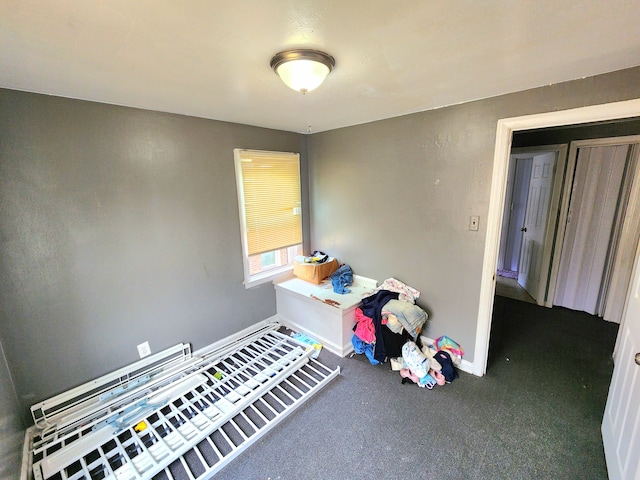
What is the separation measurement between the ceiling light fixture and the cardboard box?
2.00 metres

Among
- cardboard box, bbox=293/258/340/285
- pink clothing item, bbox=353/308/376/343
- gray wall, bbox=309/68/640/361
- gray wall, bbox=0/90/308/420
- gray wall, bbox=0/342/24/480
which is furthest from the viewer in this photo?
cardboard box, bbox=293/258/340/285

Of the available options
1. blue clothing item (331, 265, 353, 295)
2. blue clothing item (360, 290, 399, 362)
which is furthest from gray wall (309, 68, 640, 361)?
blue clothing item (360, 290, 399, 362)

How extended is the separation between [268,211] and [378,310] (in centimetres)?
153

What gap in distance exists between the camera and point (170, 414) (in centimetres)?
187

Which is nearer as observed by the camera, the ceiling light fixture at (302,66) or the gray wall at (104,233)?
the ceiling light fixture at (302,66)

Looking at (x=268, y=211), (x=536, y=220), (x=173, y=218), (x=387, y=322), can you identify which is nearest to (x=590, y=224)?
(x=536, y=220)

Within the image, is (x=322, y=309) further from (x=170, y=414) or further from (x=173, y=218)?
(x=173, y=218)

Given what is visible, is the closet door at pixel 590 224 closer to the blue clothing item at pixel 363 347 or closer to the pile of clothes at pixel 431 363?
the pile of clothes at pixel 431 363

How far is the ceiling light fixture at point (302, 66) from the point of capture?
122 cm

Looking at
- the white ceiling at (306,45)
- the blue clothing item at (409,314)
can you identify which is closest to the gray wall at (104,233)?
the white ceiling at (306,45)

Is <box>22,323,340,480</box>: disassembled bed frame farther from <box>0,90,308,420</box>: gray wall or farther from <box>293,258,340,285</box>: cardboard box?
<box>293,258,340,285</box>: cardboard box

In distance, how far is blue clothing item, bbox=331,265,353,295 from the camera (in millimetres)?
2803

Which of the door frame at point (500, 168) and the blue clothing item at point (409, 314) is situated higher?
the door frame at point (500, 168)

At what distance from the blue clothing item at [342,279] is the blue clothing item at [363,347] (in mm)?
472
